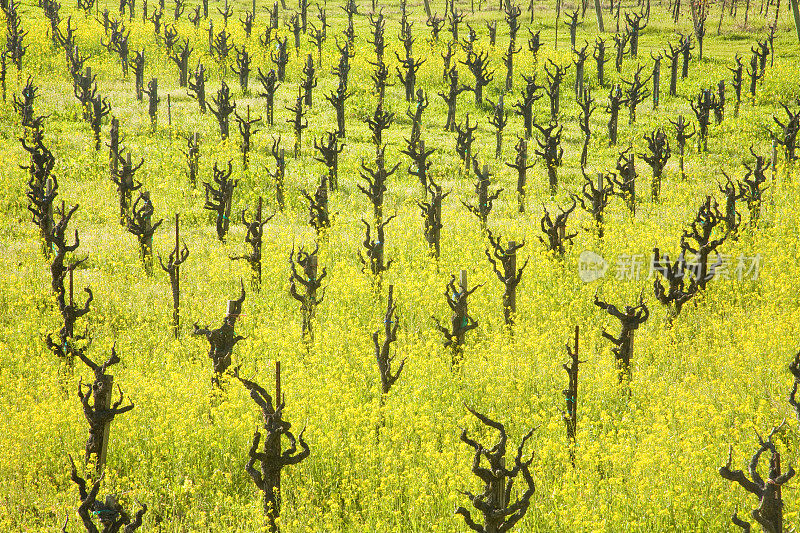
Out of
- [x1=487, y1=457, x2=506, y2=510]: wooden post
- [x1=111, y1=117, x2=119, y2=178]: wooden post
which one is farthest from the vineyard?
[x1=111, y1=117, x2=119, y2=178]: wooden post

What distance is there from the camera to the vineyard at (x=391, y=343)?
7961mm

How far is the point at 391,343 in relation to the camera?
12633 mm

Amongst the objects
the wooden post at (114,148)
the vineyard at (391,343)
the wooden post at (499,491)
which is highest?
the wooden post at (114,148)

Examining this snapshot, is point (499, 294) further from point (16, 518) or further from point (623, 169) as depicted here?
point (16, 518)

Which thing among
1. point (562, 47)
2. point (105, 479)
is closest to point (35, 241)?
point (105, 479)

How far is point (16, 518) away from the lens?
7750 millimetres

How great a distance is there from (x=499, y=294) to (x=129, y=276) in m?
7.89

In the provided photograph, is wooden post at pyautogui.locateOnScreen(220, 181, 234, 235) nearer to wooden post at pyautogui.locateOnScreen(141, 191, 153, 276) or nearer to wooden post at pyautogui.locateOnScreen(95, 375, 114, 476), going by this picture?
wooden post at pyautogui.locateOnScreen(141, 191, 153, 276)

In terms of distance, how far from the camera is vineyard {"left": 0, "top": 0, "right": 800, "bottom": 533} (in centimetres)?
796

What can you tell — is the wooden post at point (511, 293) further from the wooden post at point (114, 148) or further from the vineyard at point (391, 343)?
the wooden post at point (114, 148)

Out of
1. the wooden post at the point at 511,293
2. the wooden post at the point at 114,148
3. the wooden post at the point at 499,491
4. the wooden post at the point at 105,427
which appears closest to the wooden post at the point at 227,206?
the wooden post at the point at 114,148

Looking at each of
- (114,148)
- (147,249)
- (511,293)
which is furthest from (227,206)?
(511,293)

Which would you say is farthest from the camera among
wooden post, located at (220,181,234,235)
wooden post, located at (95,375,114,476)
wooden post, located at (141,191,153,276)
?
wooden post, located at (220,181,234,235)

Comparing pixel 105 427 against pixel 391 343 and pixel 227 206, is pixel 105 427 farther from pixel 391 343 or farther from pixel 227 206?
pixel 227 206
